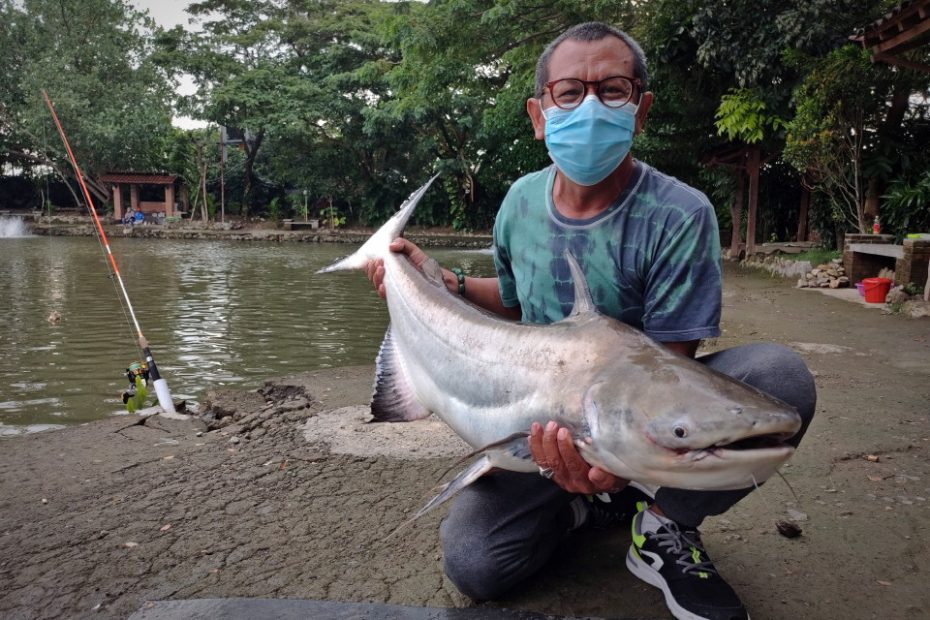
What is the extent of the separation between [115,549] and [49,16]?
137ft

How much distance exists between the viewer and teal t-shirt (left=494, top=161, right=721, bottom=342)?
2.25 metres

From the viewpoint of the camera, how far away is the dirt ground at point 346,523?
2447 mm

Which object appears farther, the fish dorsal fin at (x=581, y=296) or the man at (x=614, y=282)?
the man at (x=614, y=282)

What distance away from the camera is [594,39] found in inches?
92.7

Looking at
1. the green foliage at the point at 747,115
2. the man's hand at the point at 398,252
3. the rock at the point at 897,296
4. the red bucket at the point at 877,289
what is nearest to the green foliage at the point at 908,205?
the green foliage at the point at 747,115

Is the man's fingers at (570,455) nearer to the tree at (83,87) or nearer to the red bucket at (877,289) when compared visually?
the red bucket at (877,289)

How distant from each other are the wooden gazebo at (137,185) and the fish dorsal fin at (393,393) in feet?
117

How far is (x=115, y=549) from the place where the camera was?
2.94 meters

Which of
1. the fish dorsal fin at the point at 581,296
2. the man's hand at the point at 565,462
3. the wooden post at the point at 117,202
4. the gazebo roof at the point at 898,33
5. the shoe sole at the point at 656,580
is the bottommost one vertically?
the shoe sole at the point at 656,580

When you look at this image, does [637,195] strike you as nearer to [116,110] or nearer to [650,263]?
[650,263]

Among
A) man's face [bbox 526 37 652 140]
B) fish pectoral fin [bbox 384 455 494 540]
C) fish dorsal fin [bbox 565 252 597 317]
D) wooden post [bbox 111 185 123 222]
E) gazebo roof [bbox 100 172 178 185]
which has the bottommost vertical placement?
fish pectoral fin [bbox 384 455 494 540]

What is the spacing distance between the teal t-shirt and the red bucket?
8627mm

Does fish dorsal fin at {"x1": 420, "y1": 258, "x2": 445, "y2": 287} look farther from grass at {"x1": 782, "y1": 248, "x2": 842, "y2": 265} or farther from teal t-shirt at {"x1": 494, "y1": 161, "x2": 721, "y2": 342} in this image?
grass at {"x1": 782, "y1": 248, "x2": 842, "y2": 265}

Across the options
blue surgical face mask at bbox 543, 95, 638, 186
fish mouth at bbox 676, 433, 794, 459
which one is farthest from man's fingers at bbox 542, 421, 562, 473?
blue surgical face mask at bbox 543, 95, 638, 186
